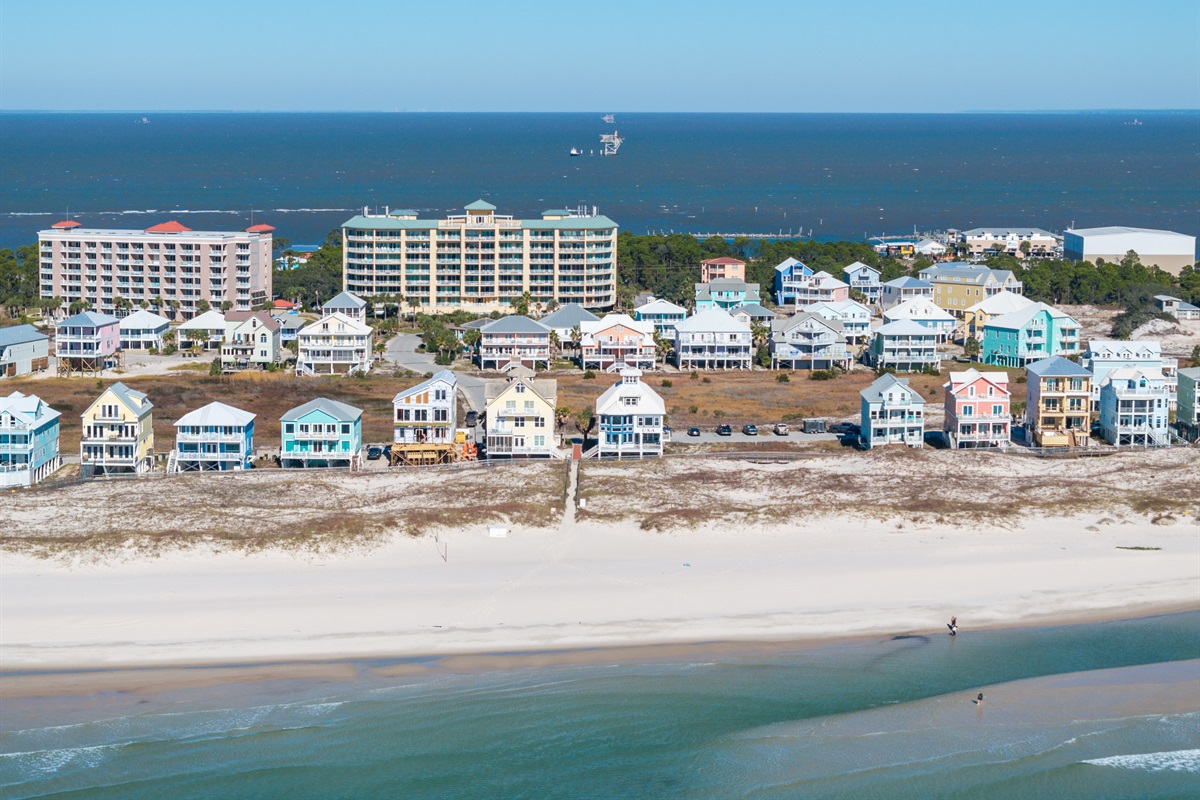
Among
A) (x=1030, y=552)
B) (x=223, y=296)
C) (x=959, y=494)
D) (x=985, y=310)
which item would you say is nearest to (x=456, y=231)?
(x=223, y=296)

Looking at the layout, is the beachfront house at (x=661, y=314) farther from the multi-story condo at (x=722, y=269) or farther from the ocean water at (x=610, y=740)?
the ocean water at (x=610, y=740)

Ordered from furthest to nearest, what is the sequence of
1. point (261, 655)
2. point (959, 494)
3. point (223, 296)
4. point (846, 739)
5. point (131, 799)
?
point (223, 296)
point (959, 494)
point (261, 655)
point (846, 739)
point (131, 799)

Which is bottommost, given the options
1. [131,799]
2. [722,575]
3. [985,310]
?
[131,799]

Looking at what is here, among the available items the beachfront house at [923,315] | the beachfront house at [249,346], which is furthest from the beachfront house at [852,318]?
the beachfront house at [249,346]

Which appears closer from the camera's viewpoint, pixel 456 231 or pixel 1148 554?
pixel 1148 554

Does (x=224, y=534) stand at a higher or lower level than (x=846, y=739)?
higher

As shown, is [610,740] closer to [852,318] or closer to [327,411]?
[327,411]

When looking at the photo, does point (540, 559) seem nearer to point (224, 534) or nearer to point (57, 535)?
point (224, 534)

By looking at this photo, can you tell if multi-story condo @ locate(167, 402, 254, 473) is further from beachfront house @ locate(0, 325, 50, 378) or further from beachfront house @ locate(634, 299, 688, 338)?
beachfront house @ locate(634, 299, 688, 338)
